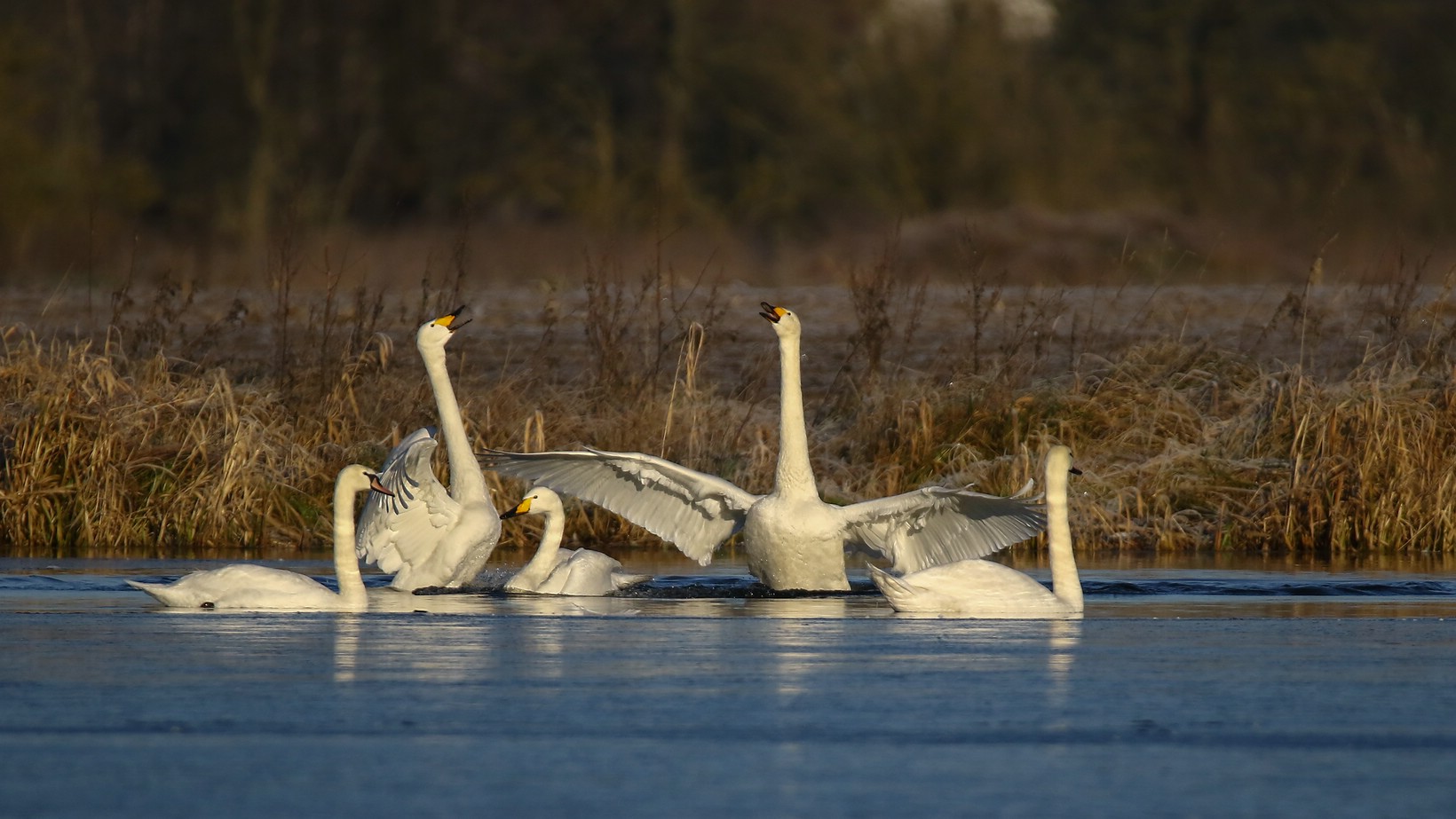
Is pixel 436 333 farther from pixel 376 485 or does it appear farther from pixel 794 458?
pixel 794 458

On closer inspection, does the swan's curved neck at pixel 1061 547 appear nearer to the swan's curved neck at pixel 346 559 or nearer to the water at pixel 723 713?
the water at pixel 723 713

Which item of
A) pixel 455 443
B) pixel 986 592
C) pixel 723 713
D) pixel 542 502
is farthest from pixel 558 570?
pixel 723 713

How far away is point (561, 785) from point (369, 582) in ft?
22.3

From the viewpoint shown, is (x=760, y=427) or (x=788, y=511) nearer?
(x=788, y=511)

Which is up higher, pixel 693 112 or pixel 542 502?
pixel 693 112

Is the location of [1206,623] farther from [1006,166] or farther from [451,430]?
[1006,166]

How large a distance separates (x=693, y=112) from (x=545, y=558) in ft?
66.5

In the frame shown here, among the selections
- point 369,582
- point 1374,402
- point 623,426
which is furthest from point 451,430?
→ point 1374,402

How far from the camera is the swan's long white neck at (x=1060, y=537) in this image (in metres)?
9.11

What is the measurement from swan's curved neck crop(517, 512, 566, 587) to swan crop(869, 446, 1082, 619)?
213 cm

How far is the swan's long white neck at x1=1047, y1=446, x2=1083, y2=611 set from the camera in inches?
359

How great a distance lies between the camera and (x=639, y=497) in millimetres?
11195

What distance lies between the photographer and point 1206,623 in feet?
28.5

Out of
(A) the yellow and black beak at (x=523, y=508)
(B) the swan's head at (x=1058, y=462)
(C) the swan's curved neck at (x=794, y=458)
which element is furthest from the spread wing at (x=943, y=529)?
(A) the yellow and black beak at (x=523, y=508)
